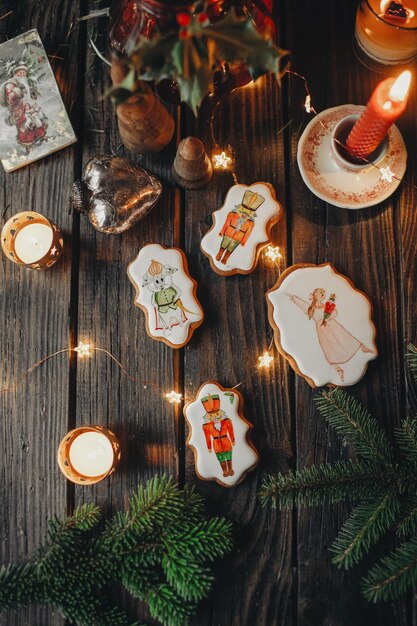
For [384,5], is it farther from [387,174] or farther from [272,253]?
[272,253]

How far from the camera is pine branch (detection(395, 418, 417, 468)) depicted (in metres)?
1.00

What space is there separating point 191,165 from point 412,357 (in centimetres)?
57

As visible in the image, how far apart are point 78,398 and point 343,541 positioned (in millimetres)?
580

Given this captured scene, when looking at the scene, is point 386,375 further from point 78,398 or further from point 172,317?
point 78,398

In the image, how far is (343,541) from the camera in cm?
99

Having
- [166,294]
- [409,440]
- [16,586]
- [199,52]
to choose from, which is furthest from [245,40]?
[16,586]

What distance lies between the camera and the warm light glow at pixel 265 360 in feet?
3.66

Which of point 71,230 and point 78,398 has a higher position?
point 71,230

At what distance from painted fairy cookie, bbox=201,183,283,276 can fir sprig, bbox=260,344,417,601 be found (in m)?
0.32

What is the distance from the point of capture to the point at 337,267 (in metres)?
1.14

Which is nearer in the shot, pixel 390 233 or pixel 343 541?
pixel 343 541

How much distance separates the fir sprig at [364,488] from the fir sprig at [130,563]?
159mm

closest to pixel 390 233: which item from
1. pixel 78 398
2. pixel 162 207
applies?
pixel 162 207

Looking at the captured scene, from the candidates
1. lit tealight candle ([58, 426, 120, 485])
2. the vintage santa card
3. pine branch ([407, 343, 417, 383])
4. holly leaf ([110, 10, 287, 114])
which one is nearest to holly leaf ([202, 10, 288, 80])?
holly leaf ([110, 10, 287, 114])
